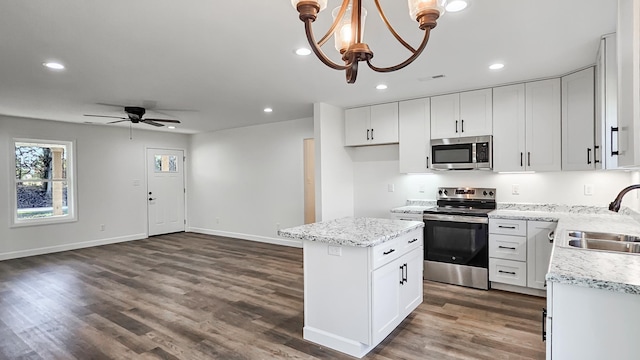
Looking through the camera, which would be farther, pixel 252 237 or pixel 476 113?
pixel 252 237

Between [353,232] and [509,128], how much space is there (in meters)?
2.50

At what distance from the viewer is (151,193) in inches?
296

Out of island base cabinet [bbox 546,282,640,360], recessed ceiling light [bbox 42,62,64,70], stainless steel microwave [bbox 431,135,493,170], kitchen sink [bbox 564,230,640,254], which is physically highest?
recessed ceiling light [bbox 42,62,64,70]

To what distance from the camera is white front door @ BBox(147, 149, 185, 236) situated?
7.53 meters

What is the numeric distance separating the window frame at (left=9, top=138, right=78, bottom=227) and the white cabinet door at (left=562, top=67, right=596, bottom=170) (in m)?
7.75

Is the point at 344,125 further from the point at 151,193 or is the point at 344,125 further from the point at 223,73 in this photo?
the point at 151,193

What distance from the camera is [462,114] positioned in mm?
4125

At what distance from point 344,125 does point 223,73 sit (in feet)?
7.11

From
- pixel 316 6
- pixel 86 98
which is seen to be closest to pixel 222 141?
pixel 86 98

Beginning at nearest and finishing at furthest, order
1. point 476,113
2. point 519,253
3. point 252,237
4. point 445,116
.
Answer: point 519,253, point 476,113, point 445,116, point 252,237

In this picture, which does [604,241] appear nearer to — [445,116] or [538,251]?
[538,251]

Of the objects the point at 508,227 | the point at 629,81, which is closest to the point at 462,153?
the point at 508,227

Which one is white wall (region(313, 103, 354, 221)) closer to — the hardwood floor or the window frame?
the hardwood floor

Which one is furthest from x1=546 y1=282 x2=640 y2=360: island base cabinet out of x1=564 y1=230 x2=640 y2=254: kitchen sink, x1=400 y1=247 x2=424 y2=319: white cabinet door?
x1=400 y1=247 x2=424 y2=319: white cabinet door
